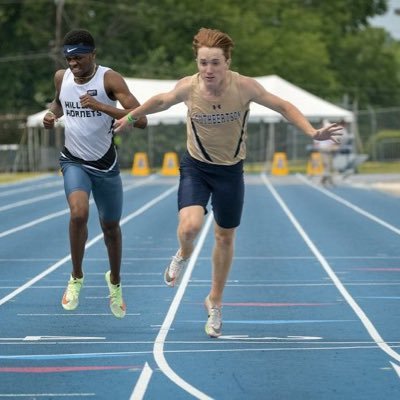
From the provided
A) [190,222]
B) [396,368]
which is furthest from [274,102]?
[396,368]

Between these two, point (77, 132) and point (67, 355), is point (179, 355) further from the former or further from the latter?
point (77, 132)

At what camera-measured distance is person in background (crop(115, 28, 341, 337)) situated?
9234mm

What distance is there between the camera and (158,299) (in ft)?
40.4

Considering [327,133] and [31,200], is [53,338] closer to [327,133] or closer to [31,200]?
[327,133]

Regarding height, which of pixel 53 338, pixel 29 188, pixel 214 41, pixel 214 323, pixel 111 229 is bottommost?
pixel 29 188

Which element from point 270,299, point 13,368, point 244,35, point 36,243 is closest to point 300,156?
point 244,35

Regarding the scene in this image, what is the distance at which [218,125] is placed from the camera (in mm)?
9375

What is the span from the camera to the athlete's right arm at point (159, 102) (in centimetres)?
941

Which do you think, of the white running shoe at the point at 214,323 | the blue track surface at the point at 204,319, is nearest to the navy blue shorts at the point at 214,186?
the white running shoe at the point at 214,323

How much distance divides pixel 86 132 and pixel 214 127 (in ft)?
3.47

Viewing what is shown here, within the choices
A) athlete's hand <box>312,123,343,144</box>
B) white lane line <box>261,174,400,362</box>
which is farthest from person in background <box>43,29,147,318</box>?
white lane line <box>261,174,400,362</box>

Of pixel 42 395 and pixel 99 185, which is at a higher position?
pixel 99 185

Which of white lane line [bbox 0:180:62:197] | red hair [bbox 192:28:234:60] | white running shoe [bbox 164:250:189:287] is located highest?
red hair [bbox 192:28:234:60]

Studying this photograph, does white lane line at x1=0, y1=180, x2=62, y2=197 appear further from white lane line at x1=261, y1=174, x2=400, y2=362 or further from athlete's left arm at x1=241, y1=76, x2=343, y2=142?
athlete's left arm at x1=241, y1=76, x2=343, y2=142
